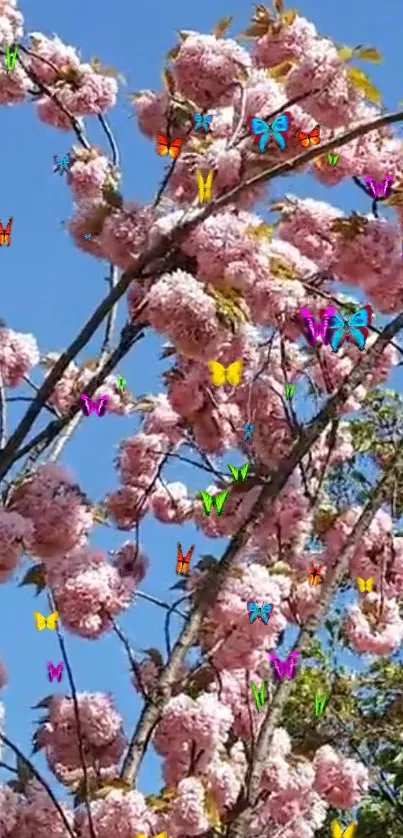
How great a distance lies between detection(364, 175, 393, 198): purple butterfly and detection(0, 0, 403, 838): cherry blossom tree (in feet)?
0.08

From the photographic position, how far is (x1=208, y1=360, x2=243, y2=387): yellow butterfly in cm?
292

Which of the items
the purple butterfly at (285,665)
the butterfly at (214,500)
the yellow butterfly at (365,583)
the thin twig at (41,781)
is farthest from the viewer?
the yellow butterfly at (365,583)

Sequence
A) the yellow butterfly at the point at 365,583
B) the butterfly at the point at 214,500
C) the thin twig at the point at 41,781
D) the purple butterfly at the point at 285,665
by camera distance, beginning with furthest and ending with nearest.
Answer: the yellow butterfly at the point at 365,583, the butterfly at the point at 214,500, the purple butterfly at the point at 285,665, the thin twig at the point at 41,781

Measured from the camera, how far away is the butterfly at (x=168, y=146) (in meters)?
3.04

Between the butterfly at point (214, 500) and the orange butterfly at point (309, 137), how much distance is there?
0.96m

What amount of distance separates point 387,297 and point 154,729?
1.14 meters

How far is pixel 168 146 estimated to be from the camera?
3109 mm

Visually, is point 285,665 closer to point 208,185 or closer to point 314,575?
point 314,575

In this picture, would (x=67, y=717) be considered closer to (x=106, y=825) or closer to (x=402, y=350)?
(x=106, y=825)

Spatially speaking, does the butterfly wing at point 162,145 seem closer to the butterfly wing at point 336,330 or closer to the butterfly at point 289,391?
the butterfly wing at point 336,330

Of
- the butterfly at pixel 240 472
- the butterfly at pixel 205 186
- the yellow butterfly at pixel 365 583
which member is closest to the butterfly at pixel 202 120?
the butterfly at pixel 205 186

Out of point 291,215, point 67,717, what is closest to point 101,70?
point 291,215

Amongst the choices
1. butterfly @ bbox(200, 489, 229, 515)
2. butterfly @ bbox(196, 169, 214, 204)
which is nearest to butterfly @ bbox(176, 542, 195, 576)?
butterfly @ bbox(200, 489, 229, 515)

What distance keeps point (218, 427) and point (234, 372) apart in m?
0.37
